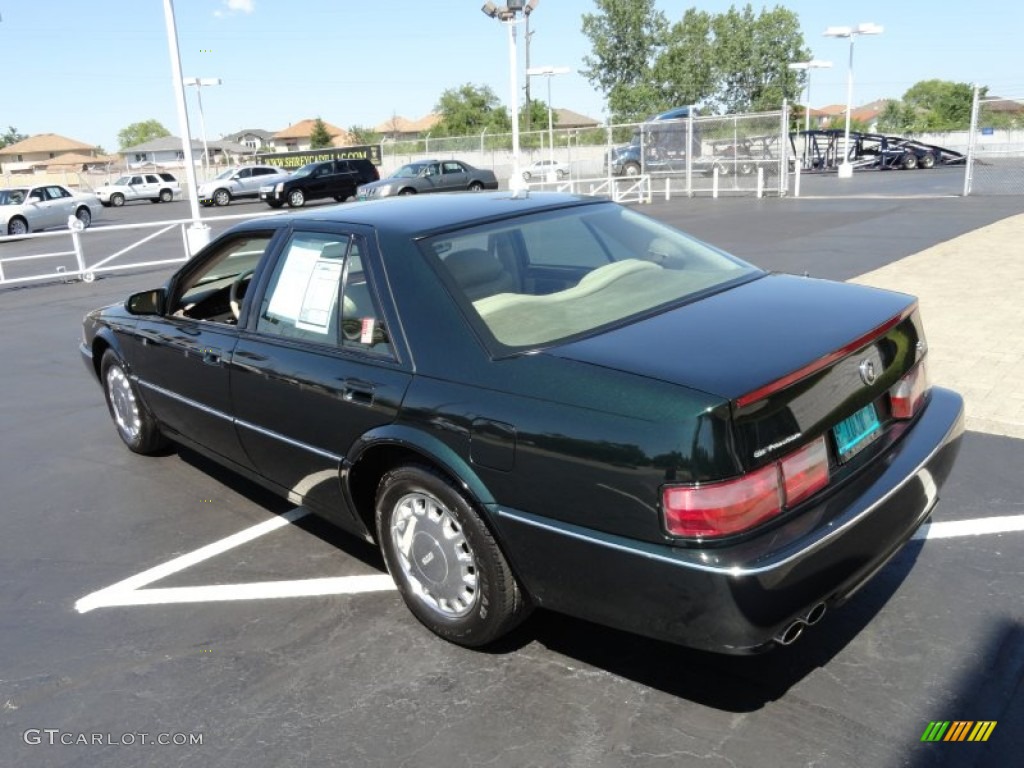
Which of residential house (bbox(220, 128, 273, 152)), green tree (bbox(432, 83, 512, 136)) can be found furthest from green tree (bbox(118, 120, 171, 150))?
green tree (bbox(432, 83, 512, 136))

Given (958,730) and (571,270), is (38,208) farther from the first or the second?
(958,730)

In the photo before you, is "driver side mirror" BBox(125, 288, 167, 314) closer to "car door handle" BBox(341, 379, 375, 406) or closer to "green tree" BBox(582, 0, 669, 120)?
"car door handle" BBox(341, 379, 375, 406)

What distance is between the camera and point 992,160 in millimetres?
39375

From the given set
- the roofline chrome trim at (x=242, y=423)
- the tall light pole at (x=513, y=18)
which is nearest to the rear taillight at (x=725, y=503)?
the roofline chrome trim at (x=242, y=423)

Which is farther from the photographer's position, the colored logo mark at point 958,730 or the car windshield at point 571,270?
the car windshield at point 571,270

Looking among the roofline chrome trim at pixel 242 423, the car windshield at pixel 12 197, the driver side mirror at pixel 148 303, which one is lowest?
the roofline chrome trim at pixel 242 423

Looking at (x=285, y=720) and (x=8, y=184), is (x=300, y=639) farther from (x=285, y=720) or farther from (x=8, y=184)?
(x=8, y=184)

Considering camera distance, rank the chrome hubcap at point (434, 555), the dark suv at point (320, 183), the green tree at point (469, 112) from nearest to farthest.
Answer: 1. the chrome hubcap at point (434, 555)
2. the dark suv at point (320, 183)
3. the green tree at point (469, 112)

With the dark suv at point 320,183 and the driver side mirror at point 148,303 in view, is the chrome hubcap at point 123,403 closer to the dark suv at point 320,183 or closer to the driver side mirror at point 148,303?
the driver side mirror at point 148,303

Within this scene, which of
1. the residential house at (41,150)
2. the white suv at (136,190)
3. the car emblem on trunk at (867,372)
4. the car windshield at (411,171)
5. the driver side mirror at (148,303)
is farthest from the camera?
the residential house at (41,150)

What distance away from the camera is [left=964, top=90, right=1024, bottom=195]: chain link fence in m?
19.7

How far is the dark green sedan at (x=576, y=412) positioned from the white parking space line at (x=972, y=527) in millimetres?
752

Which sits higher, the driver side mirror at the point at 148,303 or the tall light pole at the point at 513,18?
the tall light pole at the point at 513,18

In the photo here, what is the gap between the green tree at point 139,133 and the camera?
550ft
